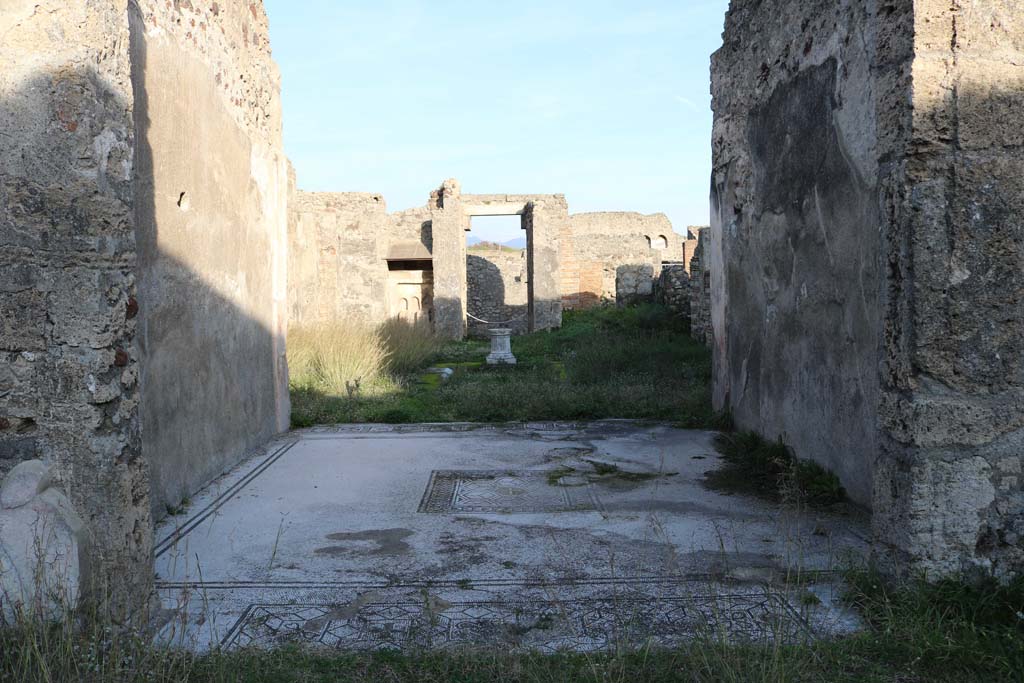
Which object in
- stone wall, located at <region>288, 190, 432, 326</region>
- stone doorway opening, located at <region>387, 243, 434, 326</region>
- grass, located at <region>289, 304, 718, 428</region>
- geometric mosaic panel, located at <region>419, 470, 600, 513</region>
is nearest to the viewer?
geometric mosaic panel, located at <region>419, 470, 600, 513</region>

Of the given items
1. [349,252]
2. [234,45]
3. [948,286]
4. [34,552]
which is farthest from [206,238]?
[349,252]

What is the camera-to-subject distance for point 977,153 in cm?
246

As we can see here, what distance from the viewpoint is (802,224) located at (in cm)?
421

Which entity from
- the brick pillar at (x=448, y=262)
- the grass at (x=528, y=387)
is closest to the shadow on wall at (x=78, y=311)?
the grass at (x=528, y=387)

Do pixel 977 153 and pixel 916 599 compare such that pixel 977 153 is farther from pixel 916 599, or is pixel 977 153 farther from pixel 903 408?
pixel 916 599

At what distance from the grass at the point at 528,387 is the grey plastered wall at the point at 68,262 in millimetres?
4101

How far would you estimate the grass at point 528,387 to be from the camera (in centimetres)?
666

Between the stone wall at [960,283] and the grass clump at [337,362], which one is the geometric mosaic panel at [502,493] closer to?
the stone wall at [960,283]

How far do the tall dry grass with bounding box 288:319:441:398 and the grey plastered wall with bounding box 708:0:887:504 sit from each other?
13.5ft

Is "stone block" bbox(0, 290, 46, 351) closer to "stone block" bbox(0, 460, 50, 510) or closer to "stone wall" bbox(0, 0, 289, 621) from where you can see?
"stone wall" bbox(0, 0, 289, 621)

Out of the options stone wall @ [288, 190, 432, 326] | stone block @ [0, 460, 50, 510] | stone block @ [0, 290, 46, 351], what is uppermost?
stone wall @ [288, 190, 432, 326]

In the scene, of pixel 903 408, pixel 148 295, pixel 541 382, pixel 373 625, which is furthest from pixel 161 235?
pixel 541 382

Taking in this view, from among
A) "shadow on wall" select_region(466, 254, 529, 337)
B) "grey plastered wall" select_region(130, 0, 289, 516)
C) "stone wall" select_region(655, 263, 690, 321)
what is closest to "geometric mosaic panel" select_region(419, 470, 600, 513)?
"grey plastered wall" select_region(130, 0, 289, 516)

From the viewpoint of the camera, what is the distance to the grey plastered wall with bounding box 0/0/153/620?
234 cm
